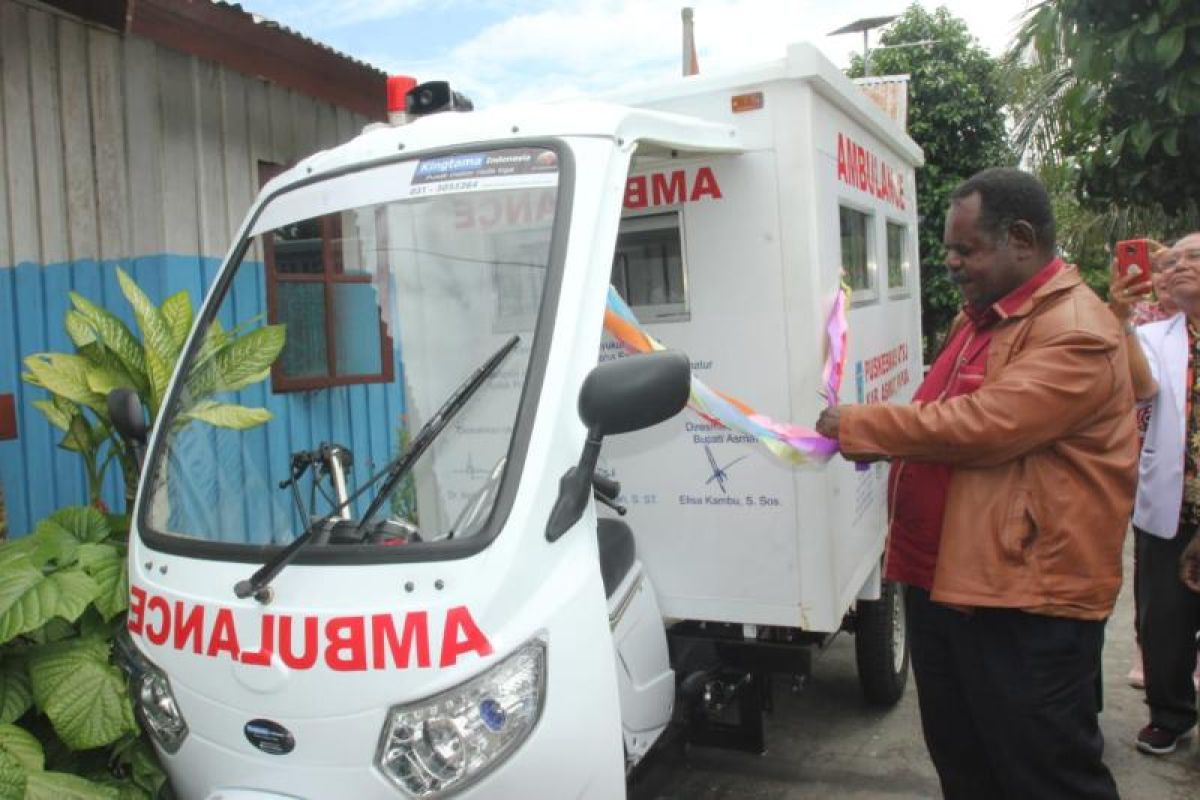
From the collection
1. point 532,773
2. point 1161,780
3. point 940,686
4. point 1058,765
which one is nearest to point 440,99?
point 532,773

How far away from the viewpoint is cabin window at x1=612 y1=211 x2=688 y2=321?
333 centimetres

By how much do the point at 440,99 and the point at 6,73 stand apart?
8.06ft

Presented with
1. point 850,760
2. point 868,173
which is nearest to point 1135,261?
point 868,173

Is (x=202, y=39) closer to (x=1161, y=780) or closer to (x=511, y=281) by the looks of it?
(x=511, y=281)

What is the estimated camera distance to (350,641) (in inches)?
78.5

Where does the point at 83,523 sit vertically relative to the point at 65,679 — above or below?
above

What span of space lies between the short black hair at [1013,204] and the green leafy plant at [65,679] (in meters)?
2.53

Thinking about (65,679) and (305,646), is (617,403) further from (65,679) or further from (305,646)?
(65,679)

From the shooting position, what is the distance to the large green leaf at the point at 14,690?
260 centimetres

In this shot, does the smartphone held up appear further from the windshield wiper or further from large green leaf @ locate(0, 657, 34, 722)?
large green leaf @ locate(0, 657, 34, 722)

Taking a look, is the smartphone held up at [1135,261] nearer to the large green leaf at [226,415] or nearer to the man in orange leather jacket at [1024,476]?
the man in orange leather jacket at [1024,476]

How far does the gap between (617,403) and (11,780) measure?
1.64 metres

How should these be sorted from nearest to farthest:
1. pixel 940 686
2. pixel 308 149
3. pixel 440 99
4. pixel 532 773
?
1. pixel 532 773
2. pixel 940 686
3. pixel 440 99
4. pixel 308 149

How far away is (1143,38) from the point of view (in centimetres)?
415
